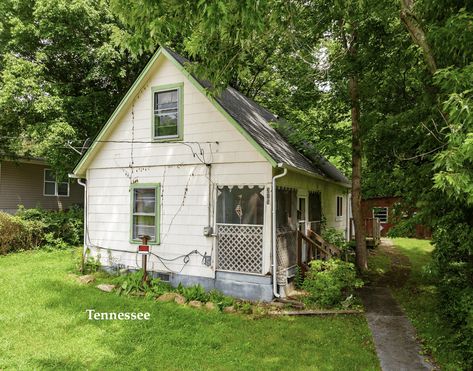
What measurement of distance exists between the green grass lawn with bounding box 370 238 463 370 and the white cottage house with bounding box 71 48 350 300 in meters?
2.92

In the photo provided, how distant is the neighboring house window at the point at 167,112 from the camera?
31.5 ft

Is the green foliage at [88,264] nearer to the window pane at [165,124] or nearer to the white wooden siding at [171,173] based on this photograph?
the white wooden siding at [171,173]

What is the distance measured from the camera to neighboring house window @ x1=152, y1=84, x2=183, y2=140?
9.59 m

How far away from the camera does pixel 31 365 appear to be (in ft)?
17.2

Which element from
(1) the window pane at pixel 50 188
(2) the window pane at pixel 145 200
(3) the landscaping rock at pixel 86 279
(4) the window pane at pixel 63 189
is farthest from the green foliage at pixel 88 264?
(4) the window pane at pixel 63 189

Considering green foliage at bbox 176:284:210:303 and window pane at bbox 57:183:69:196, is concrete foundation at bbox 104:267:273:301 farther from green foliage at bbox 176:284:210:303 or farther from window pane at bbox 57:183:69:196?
window pane at bbox 57:183:69:196

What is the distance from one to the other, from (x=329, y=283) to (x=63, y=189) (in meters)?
17.6

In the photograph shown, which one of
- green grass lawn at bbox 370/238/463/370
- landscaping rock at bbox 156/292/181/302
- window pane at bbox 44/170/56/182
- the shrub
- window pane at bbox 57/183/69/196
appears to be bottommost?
green grass lawn at bbox 370/238/463/370

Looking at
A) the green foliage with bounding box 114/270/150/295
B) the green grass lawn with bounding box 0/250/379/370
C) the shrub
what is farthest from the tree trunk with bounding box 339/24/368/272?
the shrub

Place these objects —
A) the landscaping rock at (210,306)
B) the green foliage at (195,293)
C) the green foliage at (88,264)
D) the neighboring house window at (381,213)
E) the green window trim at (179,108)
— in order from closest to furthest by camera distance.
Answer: the landscaping rock at (210,306)
the green foliage at (195,293)
the green window trim at (179,108)
the green foliage at (88,264)
the neighboring house window at (381,213)

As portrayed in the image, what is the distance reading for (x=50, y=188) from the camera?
19.8 metres

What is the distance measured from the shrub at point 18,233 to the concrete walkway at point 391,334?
1306cm

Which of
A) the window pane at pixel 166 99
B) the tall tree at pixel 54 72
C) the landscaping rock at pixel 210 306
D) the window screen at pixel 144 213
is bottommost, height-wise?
the landscaping rock at pixel 210 306

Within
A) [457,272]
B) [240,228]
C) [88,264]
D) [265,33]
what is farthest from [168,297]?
[265,33]
